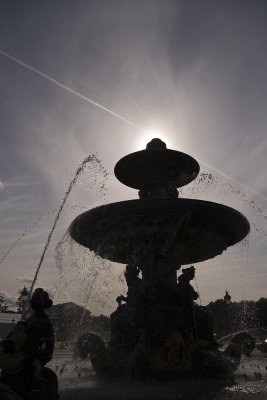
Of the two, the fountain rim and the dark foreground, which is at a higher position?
the fountain rim

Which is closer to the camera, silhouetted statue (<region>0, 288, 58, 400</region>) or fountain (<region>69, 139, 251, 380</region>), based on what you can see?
silhouetted statue (<region>0, 288, 58, 400</region>)

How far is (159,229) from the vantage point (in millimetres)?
10031

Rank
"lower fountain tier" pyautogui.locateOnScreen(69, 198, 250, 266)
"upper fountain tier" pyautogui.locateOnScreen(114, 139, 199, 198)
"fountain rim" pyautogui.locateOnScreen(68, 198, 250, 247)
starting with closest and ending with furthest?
"fountain rim" pyautogui.locateOnScreen(68, 198, 250, 247)
"lower fountain tier" pyautogui.locateOnScreen(69, 198, 250, 266)
"upper fountain tier" pyautogui.locateOnScreen(114, 139, 199, 198)

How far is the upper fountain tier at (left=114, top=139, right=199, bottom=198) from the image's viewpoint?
1203cm

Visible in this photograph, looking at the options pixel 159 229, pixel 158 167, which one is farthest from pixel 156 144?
pixel 159 229

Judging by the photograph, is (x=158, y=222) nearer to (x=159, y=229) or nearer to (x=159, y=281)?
(x=159, y=229)

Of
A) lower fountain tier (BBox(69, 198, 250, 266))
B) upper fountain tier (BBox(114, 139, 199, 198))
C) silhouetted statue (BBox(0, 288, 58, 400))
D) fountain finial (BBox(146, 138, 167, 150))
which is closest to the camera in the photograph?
silhouetted statue (BBox(0, 288, 58, 400))

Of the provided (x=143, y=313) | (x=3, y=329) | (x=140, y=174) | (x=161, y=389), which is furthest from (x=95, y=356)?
(x=3, y=329)

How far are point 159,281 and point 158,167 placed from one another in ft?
12.7

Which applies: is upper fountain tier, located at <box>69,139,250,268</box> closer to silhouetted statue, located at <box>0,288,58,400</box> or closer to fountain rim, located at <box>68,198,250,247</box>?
fountain rim, located at <box>68,198,250,247</box>

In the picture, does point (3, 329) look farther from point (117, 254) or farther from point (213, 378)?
point (213, 378)

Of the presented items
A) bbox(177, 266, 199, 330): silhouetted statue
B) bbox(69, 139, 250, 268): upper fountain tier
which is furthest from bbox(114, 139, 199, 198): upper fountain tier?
bbox(177, 266, 199, 330): silhouetted statue

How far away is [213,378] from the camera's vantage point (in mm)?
8570

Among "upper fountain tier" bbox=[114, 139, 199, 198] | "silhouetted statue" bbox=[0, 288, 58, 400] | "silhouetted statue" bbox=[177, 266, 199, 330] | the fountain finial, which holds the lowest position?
"silhouetted statue" bbox=[0, 288, 58, 400]
